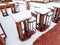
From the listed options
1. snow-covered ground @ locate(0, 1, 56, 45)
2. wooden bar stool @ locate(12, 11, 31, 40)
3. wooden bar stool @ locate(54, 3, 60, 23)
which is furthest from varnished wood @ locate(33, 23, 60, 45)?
wooden bar stool @ locate(54, 3, 60, 23)

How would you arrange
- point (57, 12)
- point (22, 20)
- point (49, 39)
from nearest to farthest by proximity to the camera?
point (22, 20) < point (49, 39) < point (57, 12)

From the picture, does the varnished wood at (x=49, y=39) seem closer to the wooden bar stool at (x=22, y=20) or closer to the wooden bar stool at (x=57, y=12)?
the wooden bar stool at (x=22, y=20)

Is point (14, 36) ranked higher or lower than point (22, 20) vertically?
lower

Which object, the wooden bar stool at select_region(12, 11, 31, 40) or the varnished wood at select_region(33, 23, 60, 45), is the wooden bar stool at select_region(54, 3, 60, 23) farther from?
the wooden bar stool at select_region(12, 11, 31, 40)

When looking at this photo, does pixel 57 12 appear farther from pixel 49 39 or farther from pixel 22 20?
pixel 22 20

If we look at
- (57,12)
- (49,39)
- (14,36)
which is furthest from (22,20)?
(57,12)

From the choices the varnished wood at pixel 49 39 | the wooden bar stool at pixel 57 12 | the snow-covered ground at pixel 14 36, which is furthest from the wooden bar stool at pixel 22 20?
the wooden bar stool at pixel 57 12

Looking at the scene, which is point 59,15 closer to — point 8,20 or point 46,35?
point 46,35

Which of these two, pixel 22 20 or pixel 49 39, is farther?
pixel 49 39

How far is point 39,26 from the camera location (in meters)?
3.54

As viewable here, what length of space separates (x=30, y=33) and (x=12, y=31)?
732 mm

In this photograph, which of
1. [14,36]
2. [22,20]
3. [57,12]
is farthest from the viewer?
[57,12]

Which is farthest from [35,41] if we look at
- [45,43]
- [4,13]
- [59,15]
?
[4,13]

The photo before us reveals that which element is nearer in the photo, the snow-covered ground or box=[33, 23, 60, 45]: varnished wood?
box=[33, 23, 60, 45]: varnished wood
